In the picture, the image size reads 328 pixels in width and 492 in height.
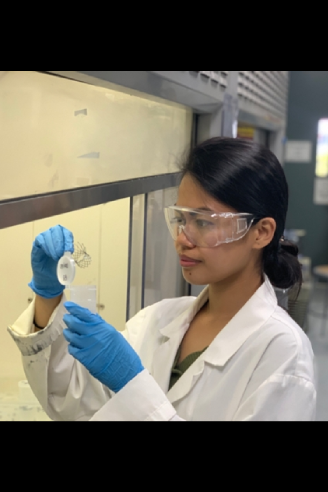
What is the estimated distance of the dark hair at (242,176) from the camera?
120 centimetres

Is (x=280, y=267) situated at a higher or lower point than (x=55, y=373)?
higher

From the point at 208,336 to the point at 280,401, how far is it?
324mm

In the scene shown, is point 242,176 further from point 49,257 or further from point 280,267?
point 49,257

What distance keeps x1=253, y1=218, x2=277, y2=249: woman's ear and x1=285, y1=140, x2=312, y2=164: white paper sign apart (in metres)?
6.46

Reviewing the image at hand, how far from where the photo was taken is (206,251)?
1.21m

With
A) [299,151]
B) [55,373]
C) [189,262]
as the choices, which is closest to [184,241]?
[189,262]

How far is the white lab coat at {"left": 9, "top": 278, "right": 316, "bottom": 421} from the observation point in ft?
3.49

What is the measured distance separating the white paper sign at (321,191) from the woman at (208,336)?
6361 millimetres

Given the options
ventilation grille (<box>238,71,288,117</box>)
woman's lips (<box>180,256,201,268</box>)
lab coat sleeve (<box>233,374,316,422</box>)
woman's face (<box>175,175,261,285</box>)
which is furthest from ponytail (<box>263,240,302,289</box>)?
ventilation grille (<box>238,71,288,117</box>)

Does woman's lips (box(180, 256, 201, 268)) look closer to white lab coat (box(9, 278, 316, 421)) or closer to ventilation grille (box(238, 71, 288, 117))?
white lab coat (box(9, 278, 316, 421))

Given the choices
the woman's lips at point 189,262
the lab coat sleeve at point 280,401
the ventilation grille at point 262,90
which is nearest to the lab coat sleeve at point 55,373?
the woman's lips at point 189,262

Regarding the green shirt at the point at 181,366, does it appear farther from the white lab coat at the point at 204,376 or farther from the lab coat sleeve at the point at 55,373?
the lab coat sleeve at the point at 55,373
